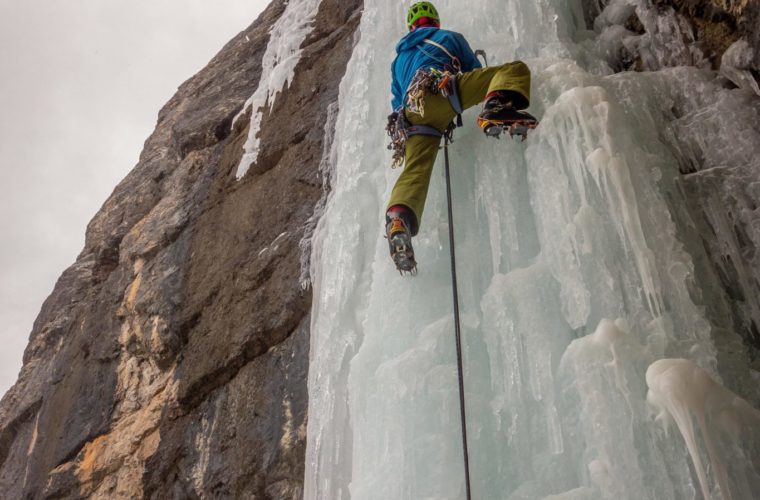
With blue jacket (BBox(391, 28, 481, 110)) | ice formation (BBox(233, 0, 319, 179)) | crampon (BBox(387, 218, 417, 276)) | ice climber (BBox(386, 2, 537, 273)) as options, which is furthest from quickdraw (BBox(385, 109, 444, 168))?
ice formation (BBox(233, 0, 319, 179))

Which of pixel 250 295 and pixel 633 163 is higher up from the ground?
pixel 250 295

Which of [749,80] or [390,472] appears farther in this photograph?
[749,80]

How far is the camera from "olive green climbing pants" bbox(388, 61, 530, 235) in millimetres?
3275

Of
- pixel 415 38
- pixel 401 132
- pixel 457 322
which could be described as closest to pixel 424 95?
pixel 401 132

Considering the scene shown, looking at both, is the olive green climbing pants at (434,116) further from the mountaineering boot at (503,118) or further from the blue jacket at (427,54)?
the blue jacket at (427,54)

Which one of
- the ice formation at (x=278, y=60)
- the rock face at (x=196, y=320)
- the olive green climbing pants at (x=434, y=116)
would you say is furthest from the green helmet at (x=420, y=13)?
the ice formation at (x=278, y=60)

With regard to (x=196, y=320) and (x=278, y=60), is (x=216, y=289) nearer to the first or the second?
(x=196, y=320)

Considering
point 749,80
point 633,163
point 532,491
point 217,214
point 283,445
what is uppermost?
point 217,214

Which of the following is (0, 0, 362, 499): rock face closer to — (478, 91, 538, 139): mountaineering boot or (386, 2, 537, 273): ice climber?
(386, 2, 537, 273): ice climber

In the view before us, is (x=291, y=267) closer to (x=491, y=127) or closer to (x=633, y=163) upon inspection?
(x=491, y=127)

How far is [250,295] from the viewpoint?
208 inches

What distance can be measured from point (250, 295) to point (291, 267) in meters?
0.46

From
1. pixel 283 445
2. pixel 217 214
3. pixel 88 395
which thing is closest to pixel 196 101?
pixel 217 214

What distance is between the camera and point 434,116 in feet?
11.9
